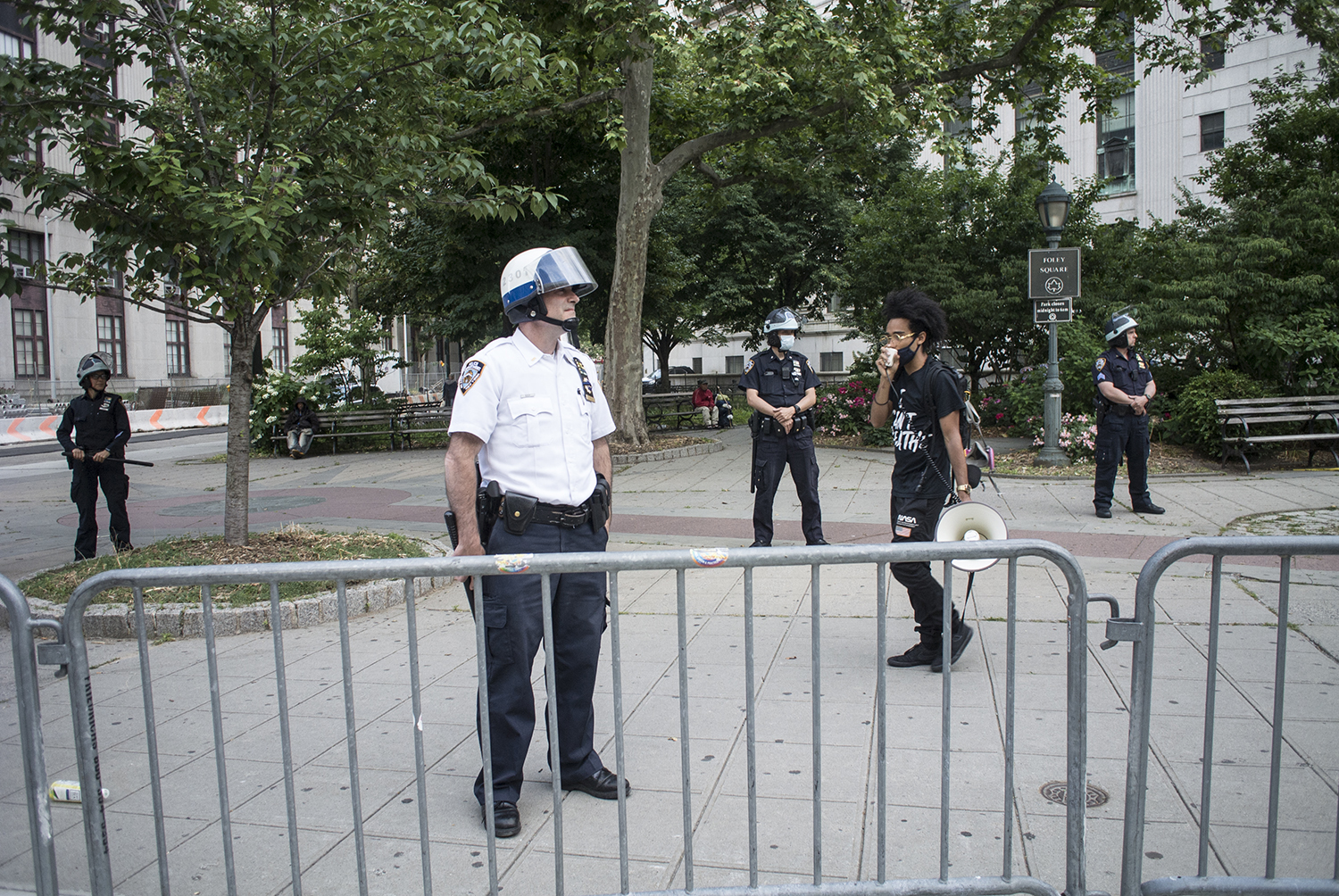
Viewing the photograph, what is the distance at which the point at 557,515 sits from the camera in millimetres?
3449

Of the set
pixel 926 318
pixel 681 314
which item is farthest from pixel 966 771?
pixel 681 314

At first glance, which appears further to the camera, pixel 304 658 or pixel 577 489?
pixel 304 658

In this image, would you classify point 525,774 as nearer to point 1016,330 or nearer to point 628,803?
point 628,803

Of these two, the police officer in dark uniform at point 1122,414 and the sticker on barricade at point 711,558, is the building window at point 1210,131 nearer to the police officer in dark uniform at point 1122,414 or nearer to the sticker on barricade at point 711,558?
the police officer in dark uniform at point 1122,414

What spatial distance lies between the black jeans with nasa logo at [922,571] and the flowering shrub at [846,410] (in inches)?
475

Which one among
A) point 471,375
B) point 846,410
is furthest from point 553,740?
point 846,410

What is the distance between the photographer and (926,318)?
504 centimetres

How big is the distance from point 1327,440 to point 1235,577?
7.32 metres

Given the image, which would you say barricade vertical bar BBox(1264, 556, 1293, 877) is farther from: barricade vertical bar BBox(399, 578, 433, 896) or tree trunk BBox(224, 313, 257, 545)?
tree trunk BBox(224, 313, 257, 545)

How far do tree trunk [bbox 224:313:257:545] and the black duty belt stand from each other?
4788mm

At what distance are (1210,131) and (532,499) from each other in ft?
113

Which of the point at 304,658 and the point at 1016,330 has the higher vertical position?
the point at 1016,330

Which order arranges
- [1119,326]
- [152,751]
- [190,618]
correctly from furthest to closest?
[1119,326], [190,618], [152,751]

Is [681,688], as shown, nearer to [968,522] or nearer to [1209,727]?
[1209,727]
